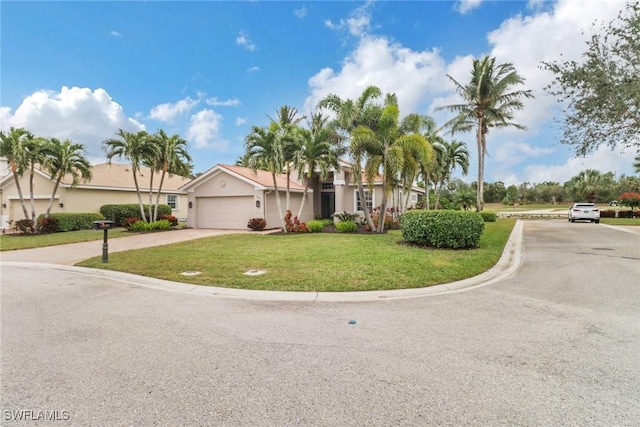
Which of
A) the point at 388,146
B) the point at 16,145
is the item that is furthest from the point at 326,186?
the point at 16,145

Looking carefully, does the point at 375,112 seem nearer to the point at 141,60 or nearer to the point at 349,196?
the point at 349,196

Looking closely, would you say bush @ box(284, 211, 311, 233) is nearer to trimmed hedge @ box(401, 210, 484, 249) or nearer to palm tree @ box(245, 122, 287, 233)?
palm tree @ box(245, 122, 287, 233)

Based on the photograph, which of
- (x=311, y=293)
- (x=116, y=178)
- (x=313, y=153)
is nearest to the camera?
(x=311, y=293)

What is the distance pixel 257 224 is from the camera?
60.2 ft

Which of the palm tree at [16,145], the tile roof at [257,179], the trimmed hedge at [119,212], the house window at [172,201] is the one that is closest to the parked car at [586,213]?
the tile roof at [257,179]

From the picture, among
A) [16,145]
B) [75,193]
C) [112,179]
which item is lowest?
[75,193]

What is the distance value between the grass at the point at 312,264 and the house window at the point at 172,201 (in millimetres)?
17507

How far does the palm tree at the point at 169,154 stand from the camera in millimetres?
18188

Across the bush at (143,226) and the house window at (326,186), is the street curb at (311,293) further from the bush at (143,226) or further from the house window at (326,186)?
the house window at (326,186)

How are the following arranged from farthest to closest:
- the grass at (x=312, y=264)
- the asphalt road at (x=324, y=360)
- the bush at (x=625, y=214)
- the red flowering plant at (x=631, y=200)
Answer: the bush at (x=625, y=214), the red flowering plant at (x=631, y=200), the grass at (x=312, y=264), the asphalt road at (x=324, y=360)

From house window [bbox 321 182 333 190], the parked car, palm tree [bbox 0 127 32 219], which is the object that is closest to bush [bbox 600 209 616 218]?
the parked car

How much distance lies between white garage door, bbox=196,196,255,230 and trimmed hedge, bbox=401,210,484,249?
1114cm

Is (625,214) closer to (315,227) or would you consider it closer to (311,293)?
(315,227)

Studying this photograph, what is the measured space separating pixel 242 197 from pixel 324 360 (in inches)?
671
